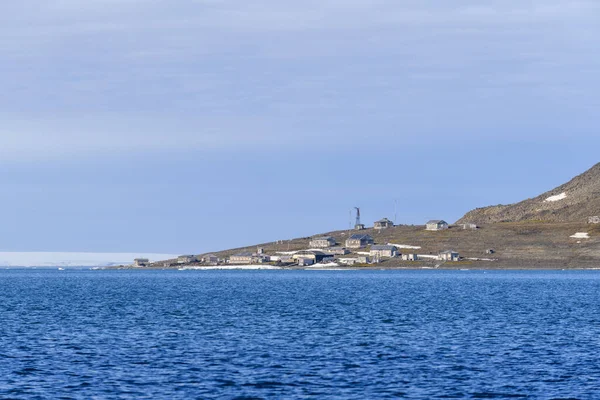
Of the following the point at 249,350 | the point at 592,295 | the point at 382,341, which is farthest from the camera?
the point at 592,295

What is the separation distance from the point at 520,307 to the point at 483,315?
1579cm

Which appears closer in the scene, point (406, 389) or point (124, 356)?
point (406, 389)

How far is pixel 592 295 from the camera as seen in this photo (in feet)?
437

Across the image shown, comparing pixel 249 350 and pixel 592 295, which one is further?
pixel 592 295

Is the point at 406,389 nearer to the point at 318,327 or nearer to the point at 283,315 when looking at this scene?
the point at 318,327

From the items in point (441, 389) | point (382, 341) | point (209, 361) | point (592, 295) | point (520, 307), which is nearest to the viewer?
point (441, 389)

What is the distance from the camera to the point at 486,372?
165 feet

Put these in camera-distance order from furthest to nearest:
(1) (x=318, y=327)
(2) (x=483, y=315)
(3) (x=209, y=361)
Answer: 1. (2) (x=483, y=315)
2. (1) (x=318, y=327)
3. (3) (x=209, y=361)

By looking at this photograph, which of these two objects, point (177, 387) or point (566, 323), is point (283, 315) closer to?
point (566, 323)

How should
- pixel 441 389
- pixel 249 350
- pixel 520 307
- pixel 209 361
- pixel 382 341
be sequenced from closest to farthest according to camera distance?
pixel 441 389
pixel 209 361
pixel 249 350
pixel 382 341
pixel 520 307

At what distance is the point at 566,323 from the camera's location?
3184 inches

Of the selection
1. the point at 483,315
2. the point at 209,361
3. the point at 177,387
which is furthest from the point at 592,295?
the point at 177,387

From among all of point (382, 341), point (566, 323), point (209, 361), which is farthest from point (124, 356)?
point (566, 323)

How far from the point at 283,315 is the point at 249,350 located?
3077 cm
